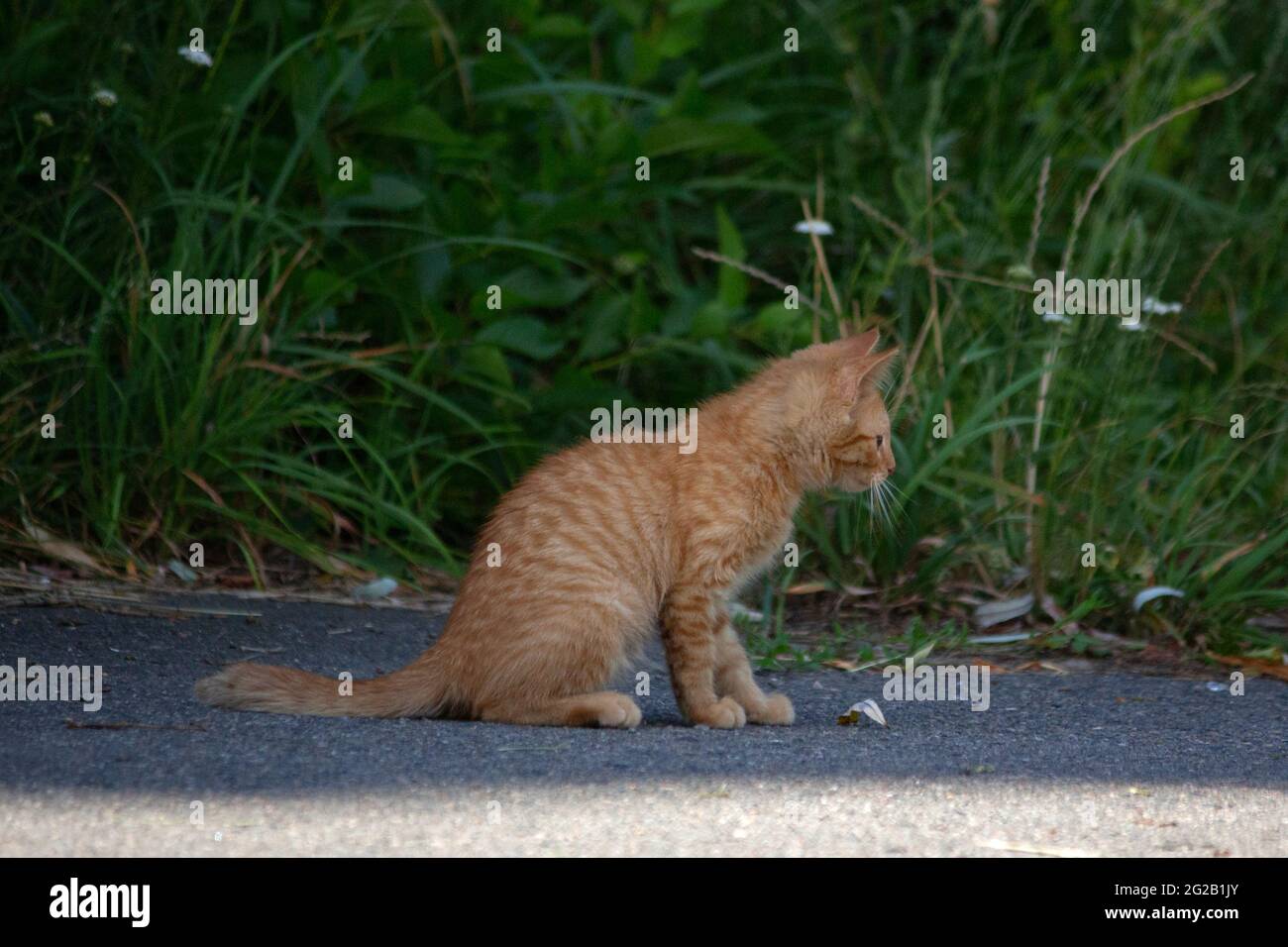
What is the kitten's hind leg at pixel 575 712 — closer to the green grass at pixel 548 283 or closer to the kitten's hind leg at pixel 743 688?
the kitten's hind leg at pixel 743 688

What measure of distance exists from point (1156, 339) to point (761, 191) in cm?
179

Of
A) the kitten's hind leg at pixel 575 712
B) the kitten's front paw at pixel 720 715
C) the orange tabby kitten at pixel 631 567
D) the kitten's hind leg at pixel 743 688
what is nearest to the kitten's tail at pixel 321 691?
the orange tabby kitten at pixel 631 567

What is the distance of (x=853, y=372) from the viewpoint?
3.91m

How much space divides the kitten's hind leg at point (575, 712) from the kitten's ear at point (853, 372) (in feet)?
3.15

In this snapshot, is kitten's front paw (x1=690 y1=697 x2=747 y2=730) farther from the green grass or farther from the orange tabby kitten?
the green grass

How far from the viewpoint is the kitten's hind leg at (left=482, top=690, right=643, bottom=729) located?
140 inches

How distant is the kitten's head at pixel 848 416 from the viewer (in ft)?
12.9

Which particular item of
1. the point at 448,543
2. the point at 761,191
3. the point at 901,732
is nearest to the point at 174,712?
the point at 901,732

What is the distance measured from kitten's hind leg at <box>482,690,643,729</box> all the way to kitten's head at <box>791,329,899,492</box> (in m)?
0.83

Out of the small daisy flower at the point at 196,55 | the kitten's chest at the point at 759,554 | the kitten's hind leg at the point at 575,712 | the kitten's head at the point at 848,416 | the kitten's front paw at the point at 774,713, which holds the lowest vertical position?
the kitten's front paw at the point at 774,713

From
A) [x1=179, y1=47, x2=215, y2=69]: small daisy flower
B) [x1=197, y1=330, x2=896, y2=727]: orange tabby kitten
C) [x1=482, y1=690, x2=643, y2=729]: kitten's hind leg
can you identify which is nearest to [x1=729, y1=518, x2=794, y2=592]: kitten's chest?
[x1=197, y1=330, x2=896, y2=727]: orange tabby kitten

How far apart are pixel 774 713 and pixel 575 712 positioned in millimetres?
518

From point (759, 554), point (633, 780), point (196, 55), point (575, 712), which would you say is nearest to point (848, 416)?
point (759, 554)

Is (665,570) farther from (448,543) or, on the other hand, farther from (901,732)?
(448,543)
